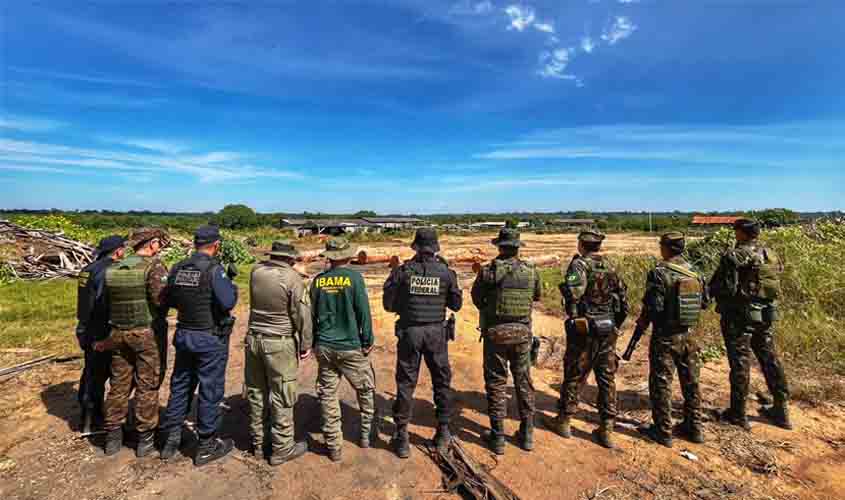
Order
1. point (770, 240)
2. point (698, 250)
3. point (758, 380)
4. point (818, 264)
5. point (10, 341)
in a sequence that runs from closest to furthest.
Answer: point (758, 380), point (10, 341), point (818, 264), point (770, 240), point (698, 250)

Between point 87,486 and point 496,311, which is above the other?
point 496,311

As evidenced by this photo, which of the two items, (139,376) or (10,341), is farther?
(10,341)

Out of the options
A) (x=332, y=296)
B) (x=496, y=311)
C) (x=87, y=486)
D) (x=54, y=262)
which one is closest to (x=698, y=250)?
(x=496, y=311)

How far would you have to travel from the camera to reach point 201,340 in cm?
384

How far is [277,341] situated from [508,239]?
8.58 ft

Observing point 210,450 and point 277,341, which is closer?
point 277,341

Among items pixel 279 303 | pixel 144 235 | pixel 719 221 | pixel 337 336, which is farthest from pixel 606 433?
pixel 719 221

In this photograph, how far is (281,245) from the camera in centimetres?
402

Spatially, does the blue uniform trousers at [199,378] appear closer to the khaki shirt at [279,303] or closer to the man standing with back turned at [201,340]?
the man standing with back turned at [201,340]

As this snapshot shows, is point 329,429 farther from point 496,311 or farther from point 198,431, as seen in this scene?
point 496,311

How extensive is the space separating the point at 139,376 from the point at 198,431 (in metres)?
0.84

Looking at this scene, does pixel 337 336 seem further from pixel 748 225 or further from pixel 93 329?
pixel 748 225

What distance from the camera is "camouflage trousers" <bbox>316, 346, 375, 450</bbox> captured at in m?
3.98

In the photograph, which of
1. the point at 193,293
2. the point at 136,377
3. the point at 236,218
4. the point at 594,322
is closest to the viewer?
the point at 193,293
